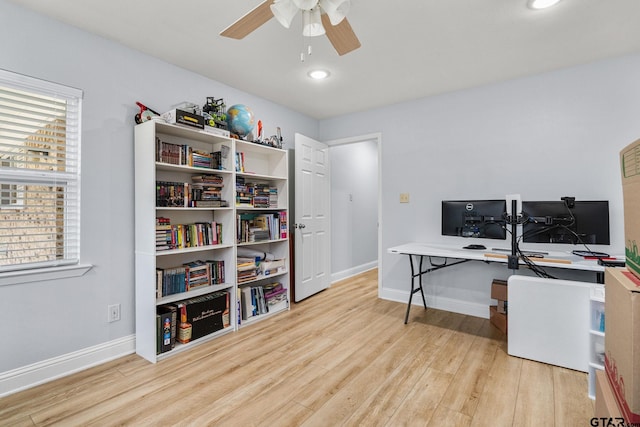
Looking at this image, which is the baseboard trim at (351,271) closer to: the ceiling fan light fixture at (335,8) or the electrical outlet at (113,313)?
the electrical outlet at (113,313)

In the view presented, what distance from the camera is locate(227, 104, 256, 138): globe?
3004mm

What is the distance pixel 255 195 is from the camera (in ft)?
10.8

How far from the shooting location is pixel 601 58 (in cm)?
268

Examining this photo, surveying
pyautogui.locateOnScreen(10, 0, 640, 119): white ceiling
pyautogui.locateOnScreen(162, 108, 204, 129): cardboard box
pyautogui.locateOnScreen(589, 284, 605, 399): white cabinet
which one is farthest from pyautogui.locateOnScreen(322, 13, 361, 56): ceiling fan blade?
pyautogui.locateOnScreen(589, 284, 605, 399): white cabinet

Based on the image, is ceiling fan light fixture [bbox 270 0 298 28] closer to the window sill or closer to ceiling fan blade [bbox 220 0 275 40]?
ceiling fan blade [bbox 220 0 275 40]

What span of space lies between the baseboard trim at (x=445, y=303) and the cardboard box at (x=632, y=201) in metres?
2.65

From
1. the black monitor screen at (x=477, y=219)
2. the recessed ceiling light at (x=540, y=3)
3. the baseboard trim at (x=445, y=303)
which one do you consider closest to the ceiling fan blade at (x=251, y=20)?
the recessed ceiling light at (x=540, y=3)

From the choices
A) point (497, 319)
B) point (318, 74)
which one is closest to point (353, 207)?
point (318, 74)

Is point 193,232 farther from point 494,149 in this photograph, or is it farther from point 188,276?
point 494,149

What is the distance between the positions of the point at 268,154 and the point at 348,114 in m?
1.37

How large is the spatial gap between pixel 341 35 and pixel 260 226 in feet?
6.87

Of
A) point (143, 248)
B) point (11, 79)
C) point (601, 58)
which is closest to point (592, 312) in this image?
point (601, 58)

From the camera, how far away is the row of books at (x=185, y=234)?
2449 millimetres

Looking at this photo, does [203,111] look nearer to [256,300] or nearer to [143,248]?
[143,248]
